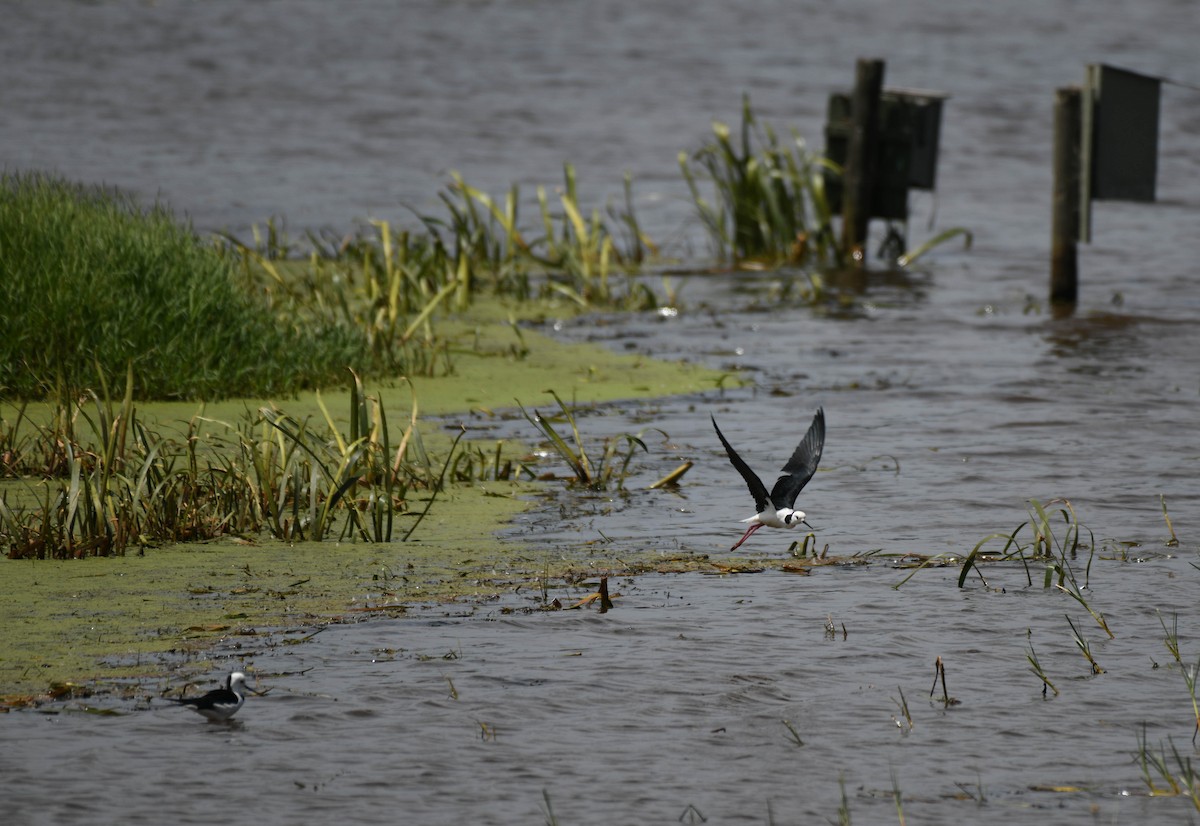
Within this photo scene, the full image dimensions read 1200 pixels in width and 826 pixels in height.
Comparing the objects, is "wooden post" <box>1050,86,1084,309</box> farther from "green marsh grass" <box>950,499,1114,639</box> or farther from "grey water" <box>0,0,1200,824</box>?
"green marsh grass" <box>950,499,1114,639</box>

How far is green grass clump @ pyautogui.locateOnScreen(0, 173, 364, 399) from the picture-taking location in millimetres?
8898

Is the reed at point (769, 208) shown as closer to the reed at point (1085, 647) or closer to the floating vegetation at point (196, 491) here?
the floating vegetation at point (196, 491)

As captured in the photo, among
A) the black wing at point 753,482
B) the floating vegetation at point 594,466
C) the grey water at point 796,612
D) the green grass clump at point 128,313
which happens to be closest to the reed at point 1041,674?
the grey water at point 796,612

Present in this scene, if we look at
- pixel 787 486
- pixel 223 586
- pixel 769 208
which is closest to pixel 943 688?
pixel 787 486

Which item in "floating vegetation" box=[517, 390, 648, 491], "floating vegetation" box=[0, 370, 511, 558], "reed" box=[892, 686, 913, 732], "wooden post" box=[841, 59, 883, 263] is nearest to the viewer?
"reed" box=[892, 686, 913, 732]

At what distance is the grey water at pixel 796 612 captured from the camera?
4.62 m

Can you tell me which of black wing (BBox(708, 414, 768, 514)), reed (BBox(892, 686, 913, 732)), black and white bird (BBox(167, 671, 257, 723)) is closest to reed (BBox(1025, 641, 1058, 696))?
reed (BBox(892, 686, 913, 732))

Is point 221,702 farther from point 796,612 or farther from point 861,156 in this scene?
point 861,156

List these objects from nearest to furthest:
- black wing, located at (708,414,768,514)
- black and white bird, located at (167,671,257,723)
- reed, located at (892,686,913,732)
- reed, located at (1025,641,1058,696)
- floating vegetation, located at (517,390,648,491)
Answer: black and white bird, located at (167,671,257,723) → reed, located at (892,686,913,732) → reed, located at (1025,641,1058,696) → black wing, located at (708,414,768,514) → floating vegetation, located at (517,390,648,491)

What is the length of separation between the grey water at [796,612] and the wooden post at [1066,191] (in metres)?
0.40

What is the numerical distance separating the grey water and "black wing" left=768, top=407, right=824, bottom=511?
35 centimetres

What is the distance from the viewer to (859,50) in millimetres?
37156

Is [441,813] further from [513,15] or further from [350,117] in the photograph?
[513,15]

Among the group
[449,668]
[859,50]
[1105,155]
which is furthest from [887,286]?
[859,50]
